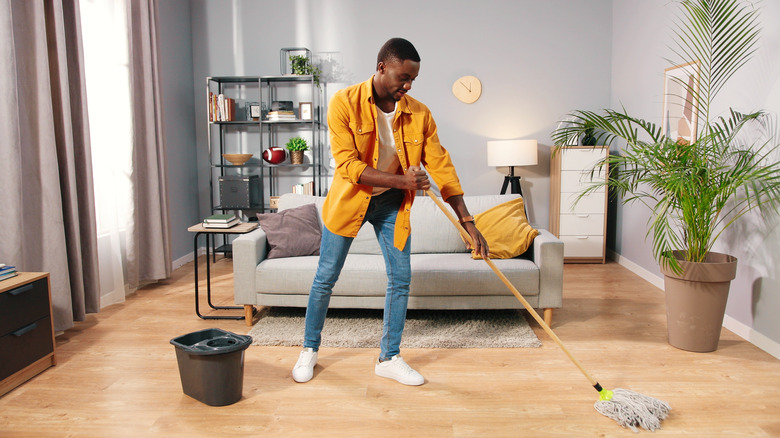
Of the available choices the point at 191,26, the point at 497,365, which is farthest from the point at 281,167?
the point at 497,365

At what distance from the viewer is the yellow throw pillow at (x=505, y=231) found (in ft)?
9.81

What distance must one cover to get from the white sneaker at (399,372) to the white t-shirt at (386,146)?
715 millimetres

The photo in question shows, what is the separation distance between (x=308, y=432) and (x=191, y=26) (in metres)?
4.48

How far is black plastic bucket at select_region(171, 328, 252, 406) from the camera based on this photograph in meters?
1.96

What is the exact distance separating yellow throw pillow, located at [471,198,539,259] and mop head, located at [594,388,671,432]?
1146 millimetres

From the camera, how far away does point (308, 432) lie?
1813 millimetres

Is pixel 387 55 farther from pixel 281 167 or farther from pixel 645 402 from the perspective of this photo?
pixel 281 167

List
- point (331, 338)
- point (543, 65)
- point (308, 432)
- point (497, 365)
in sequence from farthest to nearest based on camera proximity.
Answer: point (543, 65) → point (331, 338) → point (497, 365) → point (308, 432)

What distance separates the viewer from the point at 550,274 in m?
2.83

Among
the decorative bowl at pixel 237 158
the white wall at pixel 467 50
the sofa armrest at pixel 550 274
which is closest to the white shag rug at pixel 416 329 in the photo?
the sofa armrest at pixel 550 274

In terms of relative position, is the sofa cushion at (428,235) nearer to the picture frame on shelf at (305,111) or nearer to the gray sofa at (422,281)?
the gray sofa at (422,281)

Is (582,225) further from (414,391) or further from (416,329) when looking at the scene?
(414,391)

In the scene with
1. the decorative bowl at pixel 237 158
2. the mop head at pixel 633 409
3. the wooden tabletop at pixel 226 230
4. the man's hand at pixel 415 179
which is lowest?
the mop head at pixel 633 409

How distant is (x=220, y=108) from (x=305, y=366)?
10.9 feet
